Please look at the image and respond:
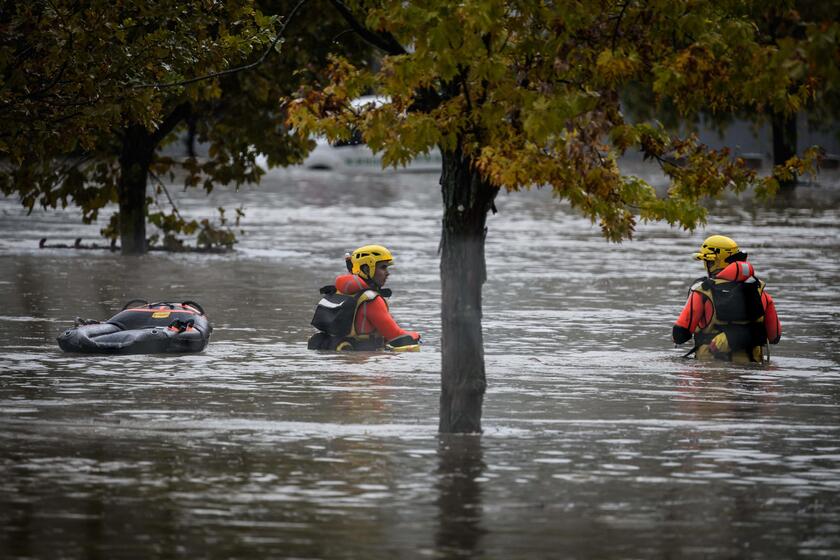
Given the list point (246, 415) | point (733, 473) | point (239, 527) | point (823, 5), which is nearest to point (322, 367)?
point (246, 415)

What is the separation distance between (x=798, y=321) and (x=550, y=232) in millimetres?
13660

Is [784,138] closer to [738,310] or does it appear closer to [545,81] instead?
[738,310]

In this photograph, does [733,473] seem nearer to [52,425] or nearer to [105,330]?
[52,425]

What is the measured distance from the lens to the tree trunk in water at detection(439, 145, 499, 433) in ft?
37.2

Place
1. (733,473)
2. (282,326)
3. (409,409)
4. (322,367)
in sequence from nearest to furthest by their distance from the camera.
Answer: (733,473)
(409,409)
(322,367)
(282,326)

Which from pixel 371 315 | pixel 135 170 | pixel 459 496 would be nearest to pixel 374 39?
pixel 459 496

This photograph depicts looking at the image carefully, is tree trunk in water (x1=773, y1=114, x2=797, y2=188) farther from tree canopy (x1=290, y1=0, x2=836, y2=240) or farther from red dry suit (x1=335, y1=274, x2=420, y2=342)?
tree canopy (x1=290, y1=0, x2=836, y2=240)

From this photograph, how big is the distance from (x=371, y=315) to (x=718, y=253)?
2963 mm

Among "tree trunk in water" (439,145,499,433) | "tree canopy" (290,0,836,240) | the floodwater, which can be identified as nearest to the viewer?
the floodwater

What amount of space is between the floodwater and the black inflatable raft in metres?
0.20

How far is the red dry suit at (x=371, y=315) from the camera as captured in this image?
15.8 metres

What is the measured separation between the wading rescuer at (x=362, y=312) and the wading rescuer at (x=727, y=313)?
92.7 inches

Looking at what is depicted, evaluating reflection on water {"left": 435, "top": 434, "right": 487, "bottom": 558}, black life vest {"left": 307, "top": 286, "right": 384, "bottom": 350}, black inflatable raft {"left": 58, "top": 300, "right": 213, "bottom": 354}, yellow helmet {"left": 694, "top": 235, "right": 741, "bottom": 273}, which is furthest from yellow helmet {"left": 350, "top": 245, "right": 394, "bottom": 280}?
reflection on water {"left": 435, "top": 434, "right": 487, "bottom": 558}

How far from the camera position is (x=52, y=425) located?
11.8 m
